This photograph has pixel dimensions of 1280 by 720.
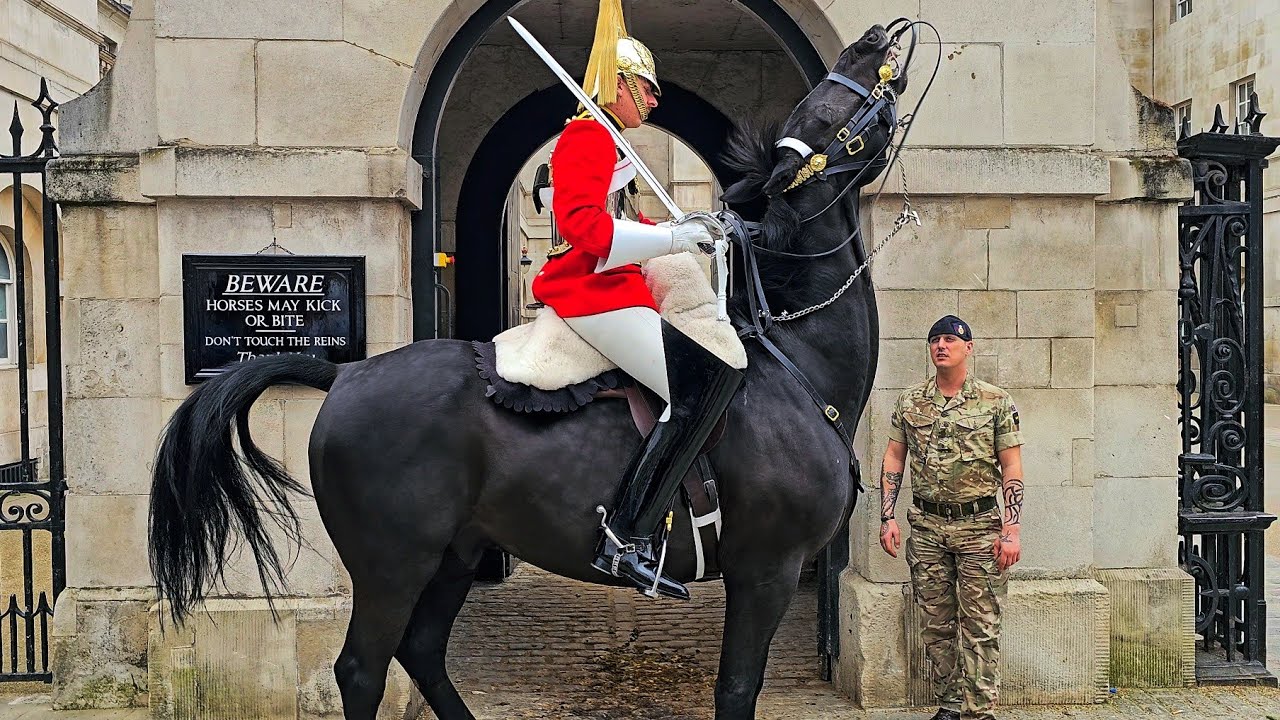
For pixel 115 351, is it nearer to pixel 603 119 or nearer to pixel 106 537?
pixel 106 537

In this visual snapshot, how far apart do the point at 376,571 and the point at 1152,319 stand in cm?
426

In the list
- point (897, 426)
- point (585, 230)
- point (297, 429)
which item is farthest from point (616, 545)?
point (297, 429)

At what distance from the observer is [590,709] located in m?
5.65

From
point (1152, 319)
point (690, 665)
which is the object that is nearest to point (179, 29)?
point (690, 665)

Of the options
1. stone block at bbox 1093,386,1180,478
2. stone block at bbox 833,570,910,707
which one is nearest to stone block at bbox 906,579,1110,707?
stone block at bbox 833,570,910,707

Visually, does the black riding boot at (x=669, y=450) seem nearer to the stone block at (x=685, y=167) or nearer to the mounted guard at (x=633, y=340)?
the mounted guard at (x=633, y=340)

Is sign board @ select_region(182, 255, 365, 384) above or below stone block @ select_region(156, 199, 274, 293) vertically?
below

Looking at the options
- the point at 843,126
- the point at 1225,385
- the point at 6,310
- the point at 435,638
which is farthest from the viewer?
the point at 6,310

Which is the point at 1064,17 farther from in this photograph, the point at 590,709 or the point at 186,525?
the point at 186,525

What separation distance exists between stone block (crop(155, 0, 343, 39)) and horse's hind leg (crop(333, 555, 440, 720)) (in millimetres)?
2795

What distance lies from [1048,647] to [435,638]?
3.13m

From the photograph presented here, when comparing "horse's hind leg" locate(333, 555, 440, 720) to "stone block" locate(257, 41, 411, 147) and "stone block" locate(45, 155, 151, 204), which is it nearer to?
"stone block" locate(257, 41, 411, 147)

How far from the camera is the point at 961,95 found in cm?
555

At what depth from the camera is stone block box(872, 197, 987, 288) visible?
5.55 metres
